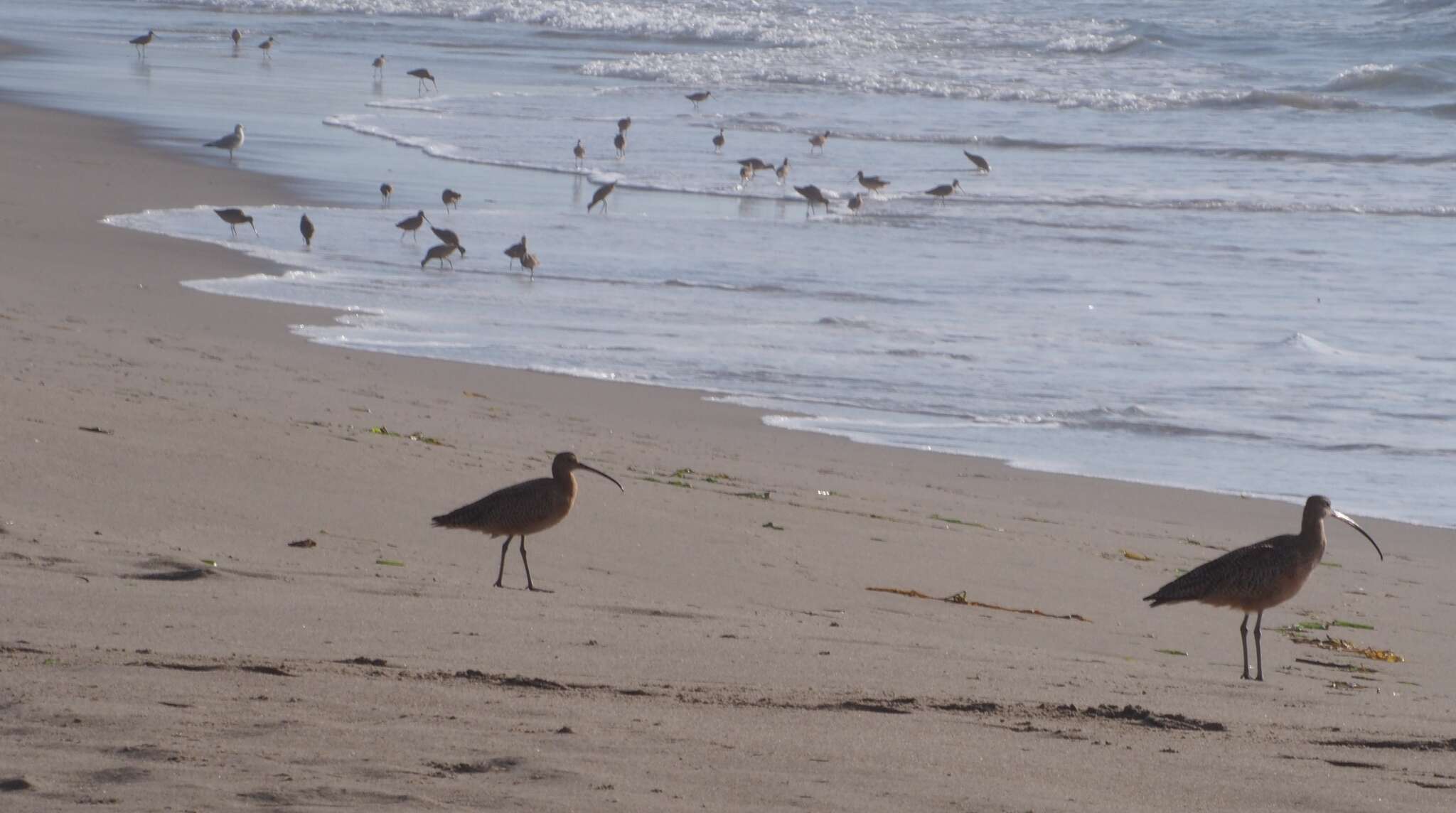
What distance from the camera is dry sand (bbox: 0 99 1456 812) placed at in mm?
3826

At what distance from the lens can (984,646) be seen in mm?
5547

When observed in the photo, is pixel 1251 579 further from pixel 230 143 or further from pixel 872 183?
pixel 230 143

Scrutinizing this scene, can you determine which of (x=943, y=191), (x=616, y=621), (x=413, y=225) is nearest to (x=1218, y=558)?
(x=616, y=621)

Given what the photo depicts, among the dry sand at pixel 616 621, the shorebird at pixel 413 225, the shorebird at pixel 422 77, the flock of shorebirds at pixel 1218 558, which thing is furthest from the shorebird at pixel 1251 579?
the shorebird at pixel 422 77

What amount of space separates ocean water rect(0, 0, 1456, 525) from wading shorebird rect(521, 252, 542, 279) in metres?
0.27

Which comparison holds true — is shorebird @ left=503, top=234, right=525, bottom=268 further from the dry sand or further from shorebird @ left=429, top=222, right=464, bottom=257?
the dry sand

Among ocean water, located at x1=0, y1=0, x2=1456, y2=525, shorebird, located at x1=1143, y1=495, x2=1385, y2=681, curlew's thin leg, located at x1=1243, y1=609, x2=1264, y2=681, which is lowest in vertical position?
ocean water, located at x1=0, y1=0, x2=1456, y2=525

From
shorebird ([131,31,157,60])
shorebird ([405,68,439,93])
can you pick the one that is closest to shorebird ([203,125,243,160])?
shorebird ([405,68,439,93])

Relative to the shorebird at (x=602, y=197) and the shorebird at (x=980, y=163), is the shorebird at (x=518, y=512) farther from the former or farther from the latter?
the shorebird at (x=980, y=163)

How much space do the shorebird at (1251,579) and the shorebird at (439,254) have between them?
377 inches

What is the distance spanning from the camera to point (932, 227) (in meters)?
18.5

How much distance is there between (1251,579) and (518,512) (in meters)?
2.58

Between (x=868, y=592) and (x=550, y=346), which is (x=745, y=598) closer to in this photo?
(x=868, y=592)

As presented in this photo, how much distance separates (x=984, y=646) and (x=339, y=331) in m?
6.95
